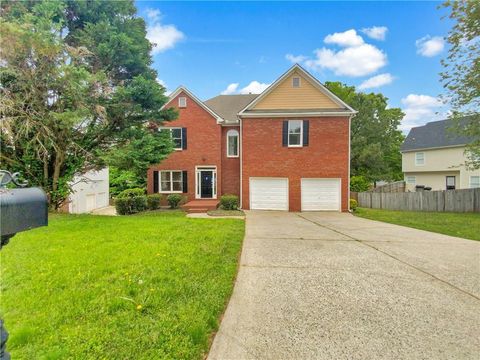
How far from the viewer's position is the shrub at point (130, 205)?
14344mm

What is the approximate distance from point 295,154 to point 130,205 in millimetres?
10169

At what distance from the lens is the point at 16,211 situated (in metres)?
1.27

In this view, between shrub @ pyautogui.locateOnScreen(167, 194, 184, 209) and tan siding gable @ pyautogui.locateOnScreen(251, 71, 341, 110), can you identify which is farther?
shrub @ pyautogui.locateOnScreen(167, 194, 184, 209)

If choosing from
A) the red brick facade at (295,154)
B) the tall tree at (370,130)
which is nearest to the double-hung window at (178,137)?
the red brick facade at (295,154)

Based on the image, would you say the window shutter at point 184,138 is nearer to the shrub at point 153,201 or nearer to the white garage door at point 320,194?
the shrub at point 153,201

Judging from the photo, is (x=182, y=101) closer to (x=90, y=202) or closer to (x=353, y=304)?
(x=90, y=202)

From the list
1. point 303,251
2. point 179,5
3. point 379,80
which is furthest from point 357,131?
point 303,251

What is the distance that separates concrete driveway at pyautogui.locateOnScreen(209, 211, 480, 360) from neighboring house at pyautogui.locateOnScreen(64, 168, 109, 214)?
56.6ft

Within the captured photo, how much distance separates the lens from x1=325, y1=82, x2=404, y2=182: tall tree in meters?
27.1

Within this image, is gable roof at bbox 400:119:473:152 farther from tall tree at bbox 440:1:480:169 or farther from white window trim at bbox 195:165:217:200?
white window trim at bbox 195:165:217:200

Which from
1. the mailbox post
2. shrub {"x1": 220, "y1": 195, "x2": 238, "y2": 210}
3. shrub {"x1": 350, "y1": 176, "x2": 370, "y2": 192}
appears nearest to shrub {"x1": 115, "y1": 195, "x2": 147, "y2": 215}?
shrub {"x1": 220, "y1": 195, "x2": 238, "y2": 210}

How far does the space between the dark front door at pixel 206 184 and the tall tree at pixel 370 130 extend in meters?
18.6

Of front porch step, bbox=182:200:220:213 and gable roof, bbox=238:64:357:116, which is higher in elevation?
gable roof, bbox=238:64:357:116

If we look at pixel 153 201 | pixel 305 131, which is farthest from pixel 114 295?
pixel 305 131
